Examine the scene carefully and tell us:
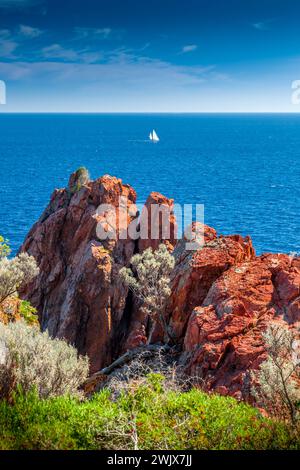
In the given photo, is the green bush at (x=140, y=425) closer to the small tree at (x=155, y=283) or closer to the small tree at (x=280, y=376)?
the small tree at (x=280, y=376)

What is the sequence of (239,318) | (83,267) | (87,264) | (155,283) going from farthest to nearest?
(83,267) → (87,264) → (155,283) → (239,318)

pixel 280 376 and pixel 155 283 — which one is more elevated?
pixel 280 376

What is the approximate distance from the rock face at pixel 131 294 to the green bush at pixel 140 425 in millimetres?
2921

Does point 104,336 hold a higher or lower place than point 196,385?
lower

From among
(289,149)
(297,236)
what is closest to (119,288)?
(297,236)

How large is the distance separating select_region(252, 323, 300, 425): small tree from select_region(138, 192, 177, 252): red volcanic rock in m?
21.5

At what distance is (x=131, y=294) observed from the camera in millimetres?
34531

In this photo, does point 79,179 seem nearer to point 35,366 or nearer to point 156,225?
point 156,225

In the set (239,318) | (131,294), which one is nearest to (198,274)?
(239,318)

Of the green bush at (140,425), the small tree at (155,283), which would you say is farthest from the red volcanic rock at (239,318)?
the green bush at (140,425)

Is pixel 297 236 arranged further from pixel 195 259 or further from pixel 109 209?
pixel 195 259

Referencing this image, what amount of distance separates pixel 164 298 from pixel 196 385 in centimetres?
588

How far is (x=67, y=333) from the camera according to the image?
33.6m

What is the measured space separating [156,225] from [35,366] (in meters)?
21.7
